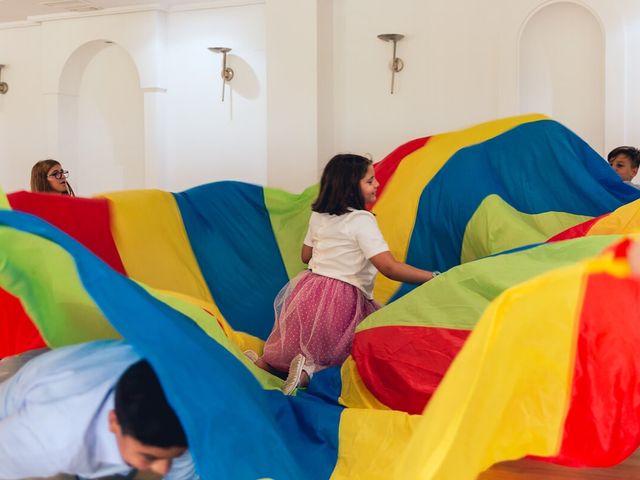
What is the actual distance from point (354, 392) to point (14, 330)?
1036 mm

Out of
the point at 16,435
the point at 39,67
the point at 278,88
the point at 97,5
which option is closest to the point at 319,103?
the point at 278,88

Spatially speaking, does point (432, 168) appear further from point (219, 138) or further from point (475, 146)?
point (219, 138)

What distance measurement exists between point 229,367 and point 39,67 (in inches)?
227

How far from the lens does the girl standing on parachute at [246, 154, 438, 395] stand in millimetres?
2686

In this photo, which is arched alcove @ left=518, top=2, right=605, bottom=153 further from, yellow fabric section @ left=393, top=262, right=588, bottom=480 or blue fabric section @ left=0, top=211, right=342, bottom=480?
blue fabric section @ left=0, top=211, right=342, bottom=480

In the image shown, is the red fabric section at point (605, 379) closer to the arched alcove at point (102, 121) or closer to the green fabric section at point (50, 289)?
the green fabric section at point (50, 289)

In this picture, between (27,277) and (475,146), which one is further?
(475,146)

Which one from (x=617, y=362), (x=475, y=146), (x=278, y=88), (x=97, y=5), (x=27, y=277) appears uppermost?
(x=97, y=5)

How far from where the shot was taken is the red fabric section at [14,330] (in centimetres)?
247

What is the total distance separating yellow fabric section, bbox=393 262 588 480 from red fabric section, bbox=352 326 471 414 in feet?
1.27

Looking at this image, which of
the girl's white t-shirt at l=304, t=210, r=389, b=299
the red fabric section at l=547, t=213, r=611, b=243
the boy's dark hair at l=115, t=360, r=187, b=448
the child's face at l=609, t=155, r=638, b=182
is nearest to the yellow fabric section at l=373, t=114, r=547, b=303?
the girl's white t-shirt at l=304, t=210, r=389, b=299

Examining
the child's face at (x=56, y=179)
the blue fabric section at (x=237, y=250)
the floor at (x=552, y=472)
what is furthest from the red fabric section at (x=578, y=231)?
the child's face at (x=56, y=179)

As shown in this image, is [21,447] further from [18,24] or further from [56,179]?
[18,24]

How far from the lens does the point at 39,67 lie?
681 centimetres
